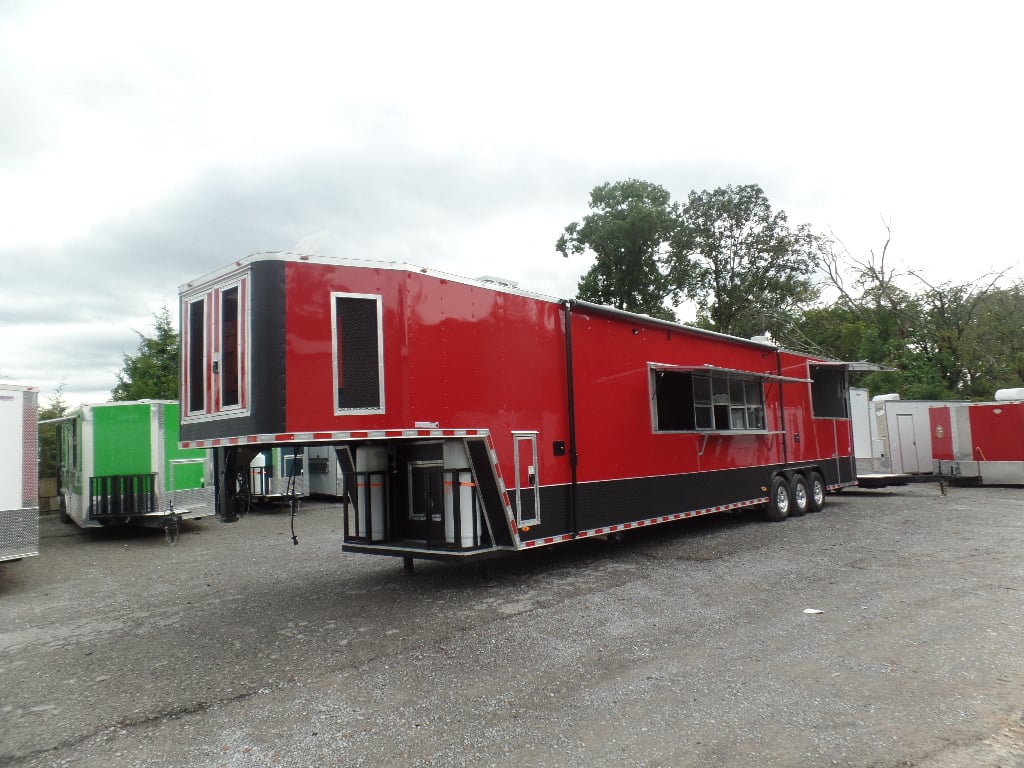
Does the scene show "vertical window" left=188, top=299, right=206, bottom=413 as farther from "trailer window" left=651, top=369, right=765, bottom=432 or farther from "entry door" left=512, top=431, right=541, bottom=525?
"trailer window" left=651, top=369, right=765, bottom=432

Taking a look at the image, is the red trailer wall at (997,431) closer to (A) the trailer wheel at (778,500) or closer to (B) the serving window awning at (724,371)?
(B) the serving window awning at (724,371)

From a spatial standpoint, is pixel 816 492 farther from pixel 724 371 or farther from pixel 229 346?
pixel 229 346

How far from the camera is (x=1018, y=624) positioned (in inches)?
228

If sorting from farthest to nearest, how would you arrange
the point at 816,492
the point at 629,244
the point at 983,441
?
the point at 629,244, the point at 983,441, the point at 816,492

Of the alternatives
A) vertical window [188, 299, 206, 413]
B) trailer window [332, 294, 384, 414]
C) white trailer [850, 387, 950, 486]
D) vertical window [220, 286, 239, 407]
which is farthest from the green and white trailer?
white trailer [850, 387, 950, 486]

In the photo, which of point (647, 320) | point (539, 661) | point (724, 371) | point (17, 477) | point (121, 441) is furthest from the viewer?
point (121, 441)

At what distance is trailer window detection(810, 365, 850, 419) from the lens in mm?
14594

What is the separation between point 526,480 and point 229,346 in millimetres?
3374

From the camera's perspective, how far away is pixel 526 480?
783cm

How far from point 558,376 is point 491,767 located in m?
5.31

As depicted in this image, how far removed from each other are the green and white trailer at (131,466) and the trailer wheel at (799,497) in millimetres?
11269

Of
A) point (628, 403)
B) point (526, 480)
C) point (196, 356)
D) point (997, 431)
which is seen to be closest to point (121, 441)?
point (196, 356)

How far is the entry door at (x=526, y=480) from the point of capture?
25.3ft

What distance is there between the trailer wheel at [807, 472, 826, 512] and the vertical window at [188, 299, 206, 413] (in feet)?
37.8
